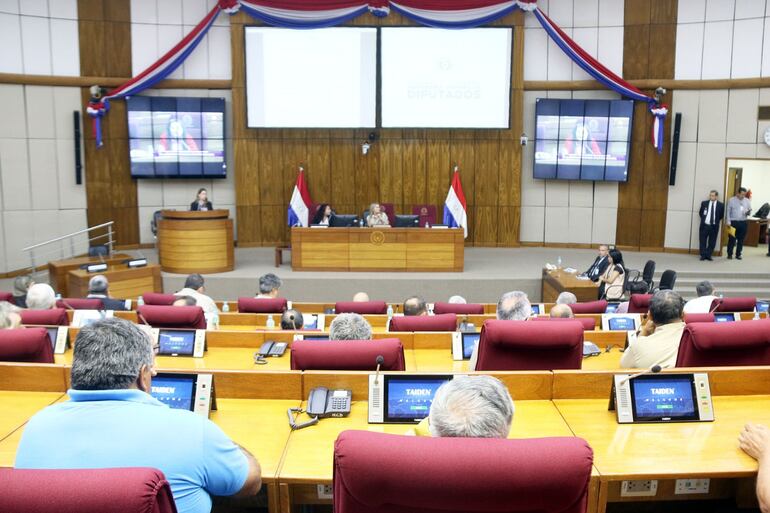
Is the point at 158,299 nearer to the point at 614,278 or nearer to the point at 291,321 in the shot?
the point at 291,321

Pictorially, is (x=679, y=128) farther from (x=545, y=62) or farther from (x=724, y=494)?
(x=724, y=494)

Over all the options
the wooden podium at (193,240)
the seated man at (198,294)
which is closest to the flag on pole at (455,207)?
the wooden podium at (193,240)

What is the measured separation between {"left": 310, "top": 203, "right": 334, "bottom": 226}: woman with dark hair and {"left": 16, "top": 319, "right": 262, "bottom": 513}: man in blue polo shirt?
28.4 ft

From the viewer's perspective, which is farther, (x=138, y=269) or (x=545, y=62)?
(x=545, y=62)

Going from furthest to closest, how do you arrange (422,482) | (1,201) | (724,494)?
(1,201), (724,494), (422,482)

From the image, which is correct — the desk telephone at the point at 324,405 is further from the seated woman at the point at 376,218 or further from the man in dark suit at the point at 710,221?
the man in dark suit at the point at 710,221

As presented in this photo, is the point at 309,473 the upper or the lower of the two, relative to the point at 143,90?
lower

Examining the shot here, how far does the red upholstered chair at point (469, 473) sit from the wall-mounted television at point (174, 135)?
11432 millimetres

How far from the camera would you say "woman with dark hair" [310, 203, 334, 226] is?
35.0ft

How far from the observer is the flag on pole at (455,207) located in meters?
11.4

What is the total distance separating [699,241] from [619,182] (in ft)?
5.67

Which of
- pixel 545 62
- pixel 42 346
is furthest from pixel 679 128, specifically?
pixel 42 346

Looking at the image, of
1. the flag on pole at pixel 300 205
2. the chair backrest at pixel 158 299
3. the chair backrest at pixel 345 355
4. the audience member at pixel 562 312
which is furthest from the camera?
the flag on pole at pixel 300 205

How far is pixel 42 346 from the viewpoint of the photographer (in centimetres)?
358
